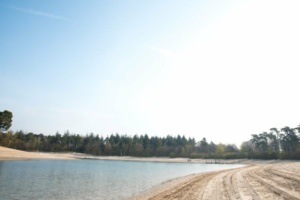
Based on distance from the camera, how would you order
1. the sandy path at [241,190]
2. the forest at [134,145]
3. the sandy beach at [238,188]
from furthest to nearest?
the forest at [134,145] → the sandy beach at [238,188] → the sandy path at [241,190]

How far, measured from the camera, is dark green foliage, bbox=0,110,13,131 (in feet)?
378

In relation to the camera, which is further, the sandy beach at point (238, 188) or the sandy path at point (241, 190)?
the sandy beach at point (238, 188)

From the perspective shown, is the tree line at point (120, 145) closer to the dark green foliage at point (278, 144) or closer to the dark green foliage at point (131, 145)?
the dark green foliage at point (131, 145)

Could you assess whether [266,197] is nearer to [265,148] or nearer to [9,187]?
[9,187]

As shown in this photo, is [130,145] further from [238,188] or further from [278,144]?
[238,188]

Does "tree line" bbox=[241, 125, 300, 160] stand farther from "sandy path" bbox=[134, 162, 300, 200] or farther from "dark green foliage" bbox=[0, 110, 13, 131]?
"dark green foliage" bbox=[0, 110, 13, 131]

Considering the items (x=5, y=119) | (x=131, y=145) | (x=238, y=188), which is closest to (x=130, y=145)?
(x=131, y=145)

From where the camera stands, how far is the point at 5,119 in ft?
379

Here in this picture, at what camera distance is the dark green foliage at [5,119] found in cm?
11512

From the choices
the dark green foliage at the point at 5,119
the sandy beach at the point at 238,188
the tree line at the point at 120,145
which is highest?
the dark green foliage at the point at 5,119

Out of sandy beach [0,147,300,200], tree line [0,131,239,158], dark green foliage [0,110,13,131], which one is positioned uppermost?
dark green foliage [0,110,13,131]

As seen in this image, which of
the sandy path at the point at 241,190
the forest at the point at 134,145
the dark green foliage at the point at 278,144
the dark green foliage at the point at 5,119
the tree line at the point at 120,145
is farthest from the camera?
the tree line at the point at 120,145

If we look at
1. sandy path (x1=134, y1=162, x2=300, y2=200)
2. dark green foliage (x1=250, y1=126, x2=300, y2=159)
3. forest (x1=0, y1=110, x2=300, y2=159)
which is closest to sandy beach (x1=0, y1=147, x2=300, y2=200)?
sandy path (x1=134, y1=162, x2=300, y2=200)

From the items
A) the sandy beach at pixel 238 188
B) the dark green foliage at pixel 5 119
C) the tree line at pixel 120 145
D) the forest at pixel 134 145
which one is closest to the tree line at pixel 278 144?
the forest at pixel 134 145
